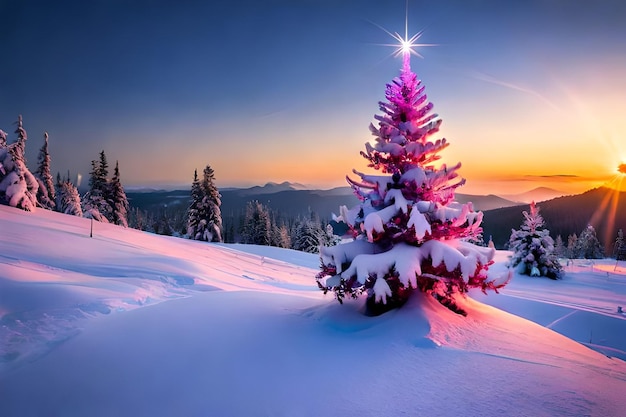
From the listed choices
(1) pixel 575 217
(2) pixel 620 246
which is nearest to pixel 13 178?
(2) pixel 620 246

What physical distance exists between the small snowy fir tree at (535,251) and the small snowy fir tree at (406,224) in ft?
68.2

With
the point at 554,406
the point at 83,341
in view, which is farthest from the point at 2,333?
the point at 554,406

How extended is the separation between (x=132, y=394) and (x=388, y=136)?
5898mm

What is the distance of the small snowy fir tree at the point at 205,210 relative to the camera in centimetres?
3594

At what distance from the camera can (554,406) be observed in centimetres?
300

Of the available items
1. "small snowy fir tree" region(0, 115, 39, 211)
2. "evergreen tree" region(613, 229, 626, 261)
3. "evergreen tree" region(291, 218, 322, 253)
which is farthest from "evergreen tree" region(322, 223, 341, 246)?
"evergreen tree" region(613, 229, 626, 261)

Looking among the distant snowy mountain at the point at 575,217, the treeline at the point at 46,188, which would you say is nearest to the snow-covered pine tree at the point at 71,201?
the treeline at the point at 46,188

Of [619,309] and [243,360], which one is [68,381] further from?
[619,309]

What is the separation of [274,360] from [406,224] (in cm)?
337

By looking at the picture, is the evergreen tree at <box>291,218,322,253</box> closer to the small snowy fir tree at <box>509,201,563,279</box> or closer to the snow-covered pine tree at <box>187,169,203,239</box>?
the snow-covered pine tree at <box>187,169,203,239</box>

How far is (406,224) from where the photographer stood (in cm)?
582

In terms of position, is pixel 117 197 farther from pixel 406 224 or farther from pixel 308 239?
pixel 406 224

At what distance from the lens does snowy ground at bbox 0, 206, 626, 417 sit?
10.4ft

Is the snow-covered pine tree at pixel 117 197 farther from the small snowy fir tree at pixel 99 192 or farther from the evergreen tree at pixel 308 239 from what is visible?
the evergreen tree at pixel 308 239
